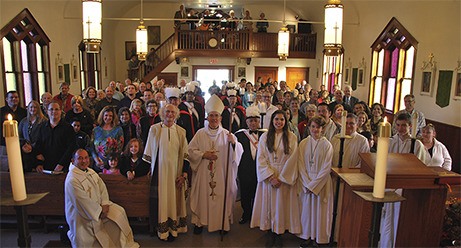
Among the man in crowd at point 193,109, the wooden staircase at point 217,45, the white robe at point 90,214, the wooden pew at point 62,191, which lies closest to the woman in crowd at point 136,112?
the man in crowd at point 193,109

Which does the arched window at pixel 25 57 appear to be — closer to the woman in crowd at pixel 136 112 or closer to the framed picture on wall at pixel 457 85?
the woman in crowd at pixel 136 112

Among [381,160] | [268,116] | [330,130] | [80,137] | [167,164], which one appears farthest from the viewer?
[268,116]

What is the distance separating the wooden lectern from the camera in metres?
2.32

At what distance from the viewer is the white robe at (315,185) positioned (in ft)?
14.1

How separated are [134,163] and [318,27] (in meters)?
15.0

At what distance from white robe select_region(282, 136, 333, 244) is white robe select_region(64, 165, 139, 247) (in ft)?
7.03

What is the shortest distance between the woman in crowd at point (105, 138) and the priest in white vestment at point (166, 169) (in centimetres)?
62

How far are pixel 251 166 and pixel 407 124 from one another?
7.24 feet

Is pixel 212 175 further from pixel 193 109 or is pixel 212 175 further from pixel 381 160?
pixel 381 160

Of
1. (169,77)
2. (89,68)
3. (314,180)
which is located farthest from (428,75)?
(169,77)

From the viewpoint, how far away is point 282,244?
470 centimetres

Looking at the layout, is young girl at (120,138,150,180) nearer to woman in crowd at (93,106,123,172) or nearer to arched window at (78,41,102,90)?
woman in crowd at (93,106,123,172)

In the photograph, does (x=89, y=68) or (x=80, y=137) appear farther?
(x=89, y=68)

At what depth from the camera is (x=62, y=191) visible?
4.74 metres
